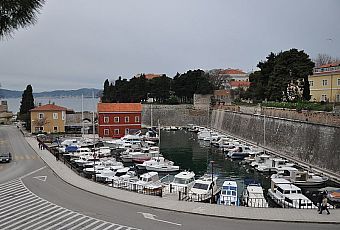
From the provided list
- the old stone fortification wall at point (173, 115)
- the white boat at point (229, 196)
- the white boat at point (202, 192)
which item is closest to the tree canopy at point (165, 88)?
the old stone fortification wall at point (173, 115)

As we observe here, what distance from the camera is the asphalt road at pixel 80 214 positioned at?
47.9 feet

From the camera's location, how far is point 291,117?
131 ft

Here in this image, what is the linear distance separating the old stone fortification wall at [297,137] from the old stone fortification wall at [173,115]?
21903mm

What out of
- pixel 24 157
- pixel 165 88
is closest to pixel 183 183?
pixel 24 157

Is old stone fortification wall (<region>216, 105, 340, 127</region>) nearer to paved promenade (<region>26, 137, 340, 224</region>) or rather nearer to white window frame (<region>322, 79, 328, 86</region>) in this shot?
white window frame (<region>322, 79, 328, 86</region>)

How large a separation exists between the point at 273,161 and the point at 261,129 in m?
14.8

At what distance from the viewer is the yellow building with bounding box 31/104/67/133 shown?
5609 cm

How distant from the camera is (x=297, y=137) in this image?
36844mm

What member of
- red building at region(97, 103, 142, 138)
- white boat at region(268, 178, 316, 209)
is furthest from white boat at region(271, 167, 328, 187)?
red building at region(97, 103, 142, 138)

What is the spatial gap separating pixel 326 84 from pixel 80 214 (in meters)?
44.4

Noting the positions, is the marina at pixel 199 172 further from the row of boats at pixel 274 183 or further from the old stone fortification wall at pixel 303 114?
the old stone fortification wall at pixel 303 114

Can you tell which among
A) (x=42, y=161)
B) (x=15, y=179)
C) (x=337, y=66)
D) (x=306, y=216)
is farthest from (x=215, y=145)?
(x=306, y=216)

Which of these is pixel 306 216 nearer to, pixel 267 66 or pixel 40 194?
pixel 40 194

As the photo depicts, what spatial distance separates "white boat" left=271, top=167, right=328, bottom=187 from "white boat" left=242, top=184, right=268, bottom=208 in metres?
4.84
